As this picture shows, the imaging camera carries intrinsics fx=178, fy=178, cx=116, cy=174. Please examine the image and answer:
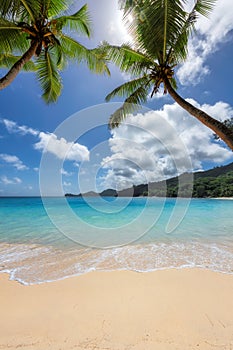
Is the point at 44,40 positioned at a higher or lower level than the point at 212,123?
higher

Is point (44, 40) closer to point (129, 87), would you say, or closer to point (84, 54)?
point (84, 54)

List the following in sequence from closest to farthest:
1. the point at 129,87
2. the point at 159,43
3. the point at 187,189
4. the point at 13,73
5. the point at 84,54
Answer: the point at 13,73 < the point at 159,43 < the point at 84,54 < the point at 129,87 < the point at 187,189

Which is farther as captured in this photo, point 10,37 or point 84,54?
point 84,54

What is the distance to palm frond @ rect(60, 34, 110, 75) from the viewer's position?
5.82 m

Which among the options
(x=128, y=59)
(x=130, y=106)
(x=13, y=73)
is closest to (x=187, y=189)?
(x=130, y=106)

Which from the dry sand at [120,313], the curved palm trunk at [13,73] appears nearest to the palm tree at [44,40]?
the curved palm trunk at [13,73]

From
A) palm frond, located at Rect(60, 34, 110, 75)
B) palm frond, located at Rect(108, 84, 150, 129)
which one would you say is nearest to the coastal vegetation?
palm frond, located at Rect(108, 84, 150, 129)

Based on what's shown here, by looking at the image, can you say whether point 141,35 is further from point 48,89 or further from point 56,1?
point 48,89

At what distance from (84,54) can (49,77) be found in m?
1.46

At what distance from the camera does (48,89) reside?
6566 millimetres

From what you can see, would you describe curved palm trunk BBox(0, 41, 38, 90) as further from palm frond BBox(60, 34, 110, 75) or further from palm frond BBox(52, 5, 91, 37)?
palm frond BBox(60, 34, 110, 75)

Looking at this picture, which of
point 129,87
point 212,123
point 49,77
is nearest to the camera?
point 212,123

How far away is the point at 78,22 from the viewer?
18.1 ft

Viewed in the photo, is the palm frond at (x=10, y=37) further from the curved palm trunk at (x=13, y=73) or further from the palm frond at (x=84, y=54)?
the palm frond at (x=84, y=54)
